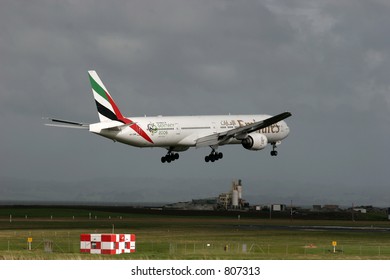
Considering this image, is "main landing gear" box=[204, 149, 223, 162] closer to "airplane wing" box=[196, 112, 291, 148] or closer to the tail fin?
"airplane wing" box=[196, 112, 291, 148]

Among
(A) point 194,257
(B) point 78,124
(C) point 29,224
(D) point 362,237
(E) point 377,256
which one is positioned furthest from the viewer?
(C) point 29,224

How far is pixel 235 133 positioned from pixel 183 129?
7.71 m

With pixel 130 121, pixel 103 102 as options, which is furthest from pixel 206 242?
pixel 103 102

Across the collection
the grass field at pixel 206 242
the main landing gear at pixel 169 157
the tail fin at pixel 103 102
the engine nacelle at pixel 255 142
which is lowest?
the grass field at pixel 206 242

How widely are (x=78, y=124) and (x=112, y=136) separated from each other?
472 centimetres

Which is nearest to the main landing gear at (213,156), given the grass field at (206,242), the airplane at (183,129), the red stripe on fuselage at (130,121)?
the airplane at (183,129)

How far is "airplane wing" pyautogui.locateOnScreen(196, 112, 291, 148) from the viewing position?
115625 mm

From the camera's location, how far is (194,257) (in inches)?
2530

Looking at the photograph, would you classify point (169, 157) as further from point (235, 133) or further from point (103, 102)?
point (103, 102)

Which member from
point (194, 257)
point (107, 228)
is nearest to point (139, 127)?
point (107, 228)

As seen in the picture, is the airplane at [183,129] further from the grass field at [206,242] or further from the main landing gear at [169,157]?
the grass field at [206,242]

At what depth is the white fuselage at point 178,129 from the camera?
10856 centimetres

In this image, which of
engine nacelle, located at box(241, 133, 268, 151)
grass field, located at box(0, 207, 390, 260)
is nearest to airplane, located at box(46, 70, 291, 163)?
engine nacelle, located at box(241, 133, 268, 151)

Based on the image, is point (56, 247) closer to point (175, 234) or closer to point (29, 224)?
point (175, 234)
